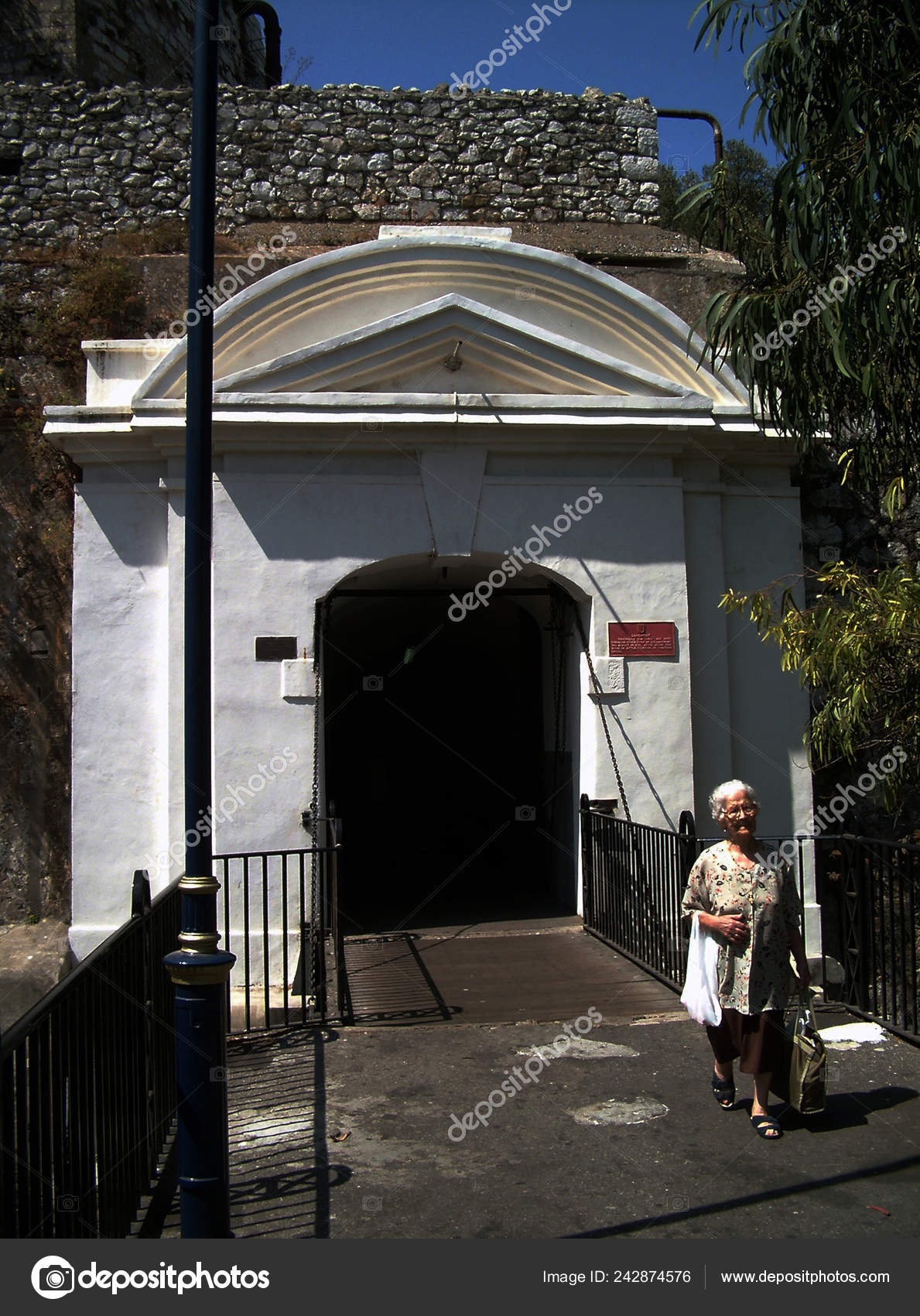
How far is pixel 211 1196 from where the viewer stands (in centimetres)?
405

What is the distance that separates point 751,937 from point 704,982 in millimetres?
353

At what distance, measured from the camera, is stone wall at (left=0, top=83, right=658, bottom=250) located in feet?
35.7

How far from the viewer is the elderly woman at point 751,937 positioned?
5383 millimetres

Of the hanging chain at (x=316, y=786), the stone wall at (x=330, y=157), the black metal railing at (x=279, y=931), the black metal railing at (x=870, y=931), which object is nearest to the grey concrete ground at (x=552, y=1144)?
the black metal railing at (x=870, y=931)

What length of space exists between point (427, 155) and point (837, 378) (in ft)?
20.6

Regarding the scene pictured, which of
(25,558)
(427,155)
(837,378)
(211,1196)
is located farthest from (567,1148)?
(427,155)

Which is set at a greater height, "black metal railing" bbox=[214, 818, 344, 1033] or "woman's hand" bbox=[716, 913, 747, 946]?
"woman's hand" bbox=[716, 913, 747, 946]

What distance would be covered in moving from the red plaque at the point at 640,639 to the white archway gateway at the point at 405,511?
21mm

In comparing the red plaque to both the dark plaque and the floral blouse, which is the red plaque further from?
the floral blouse

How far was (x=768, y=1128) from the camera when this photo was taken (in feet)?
17.5

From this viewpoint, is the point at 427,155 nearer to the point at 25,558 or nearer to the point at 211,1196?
the point at 25,558

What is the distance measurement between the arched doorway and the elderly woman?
4.67 meters

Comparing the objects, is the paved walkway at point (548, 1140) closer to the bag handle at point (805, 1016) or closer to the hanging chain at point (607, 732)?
the bag handle at point (805, 1016)

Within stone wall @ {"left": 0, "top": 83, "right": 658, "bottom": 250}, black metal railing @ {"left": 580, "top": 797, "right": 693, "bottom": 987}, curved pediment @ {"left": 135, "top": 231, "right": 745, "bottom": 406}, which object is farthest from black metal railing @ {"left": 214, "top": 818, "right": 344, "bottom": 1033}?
stone wall @ {"left": 0, "top": 83, "right": 658, "bottom": 250}
